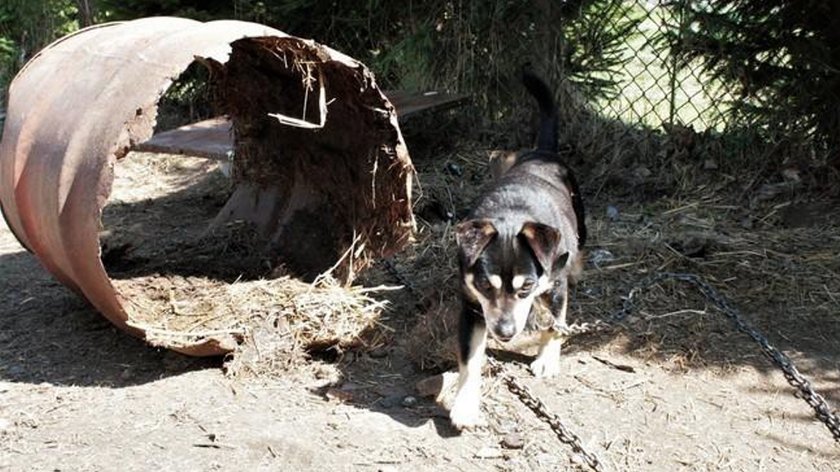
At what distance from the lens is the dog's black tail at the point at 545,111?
5098 millimetres

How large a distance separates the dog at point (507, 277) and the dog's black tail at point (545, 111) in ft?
2.82

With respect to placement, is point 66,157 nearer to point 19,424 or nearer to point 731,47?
point 19,424

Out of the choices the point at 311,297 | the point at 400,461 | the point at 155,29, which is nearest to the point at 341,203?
the point at 311,297

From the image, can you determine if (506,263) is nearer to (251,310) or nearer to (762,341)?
(762,341)

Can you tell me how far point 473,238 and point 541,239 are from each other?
0.86 feet

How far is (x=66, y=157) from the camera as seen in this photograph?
12.1 feet

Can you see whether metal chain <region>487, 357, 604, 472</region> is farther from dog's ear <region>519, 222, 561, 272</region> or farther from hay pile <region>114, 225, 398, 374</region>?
hay pile <region>114, 225, 398, 374</region>

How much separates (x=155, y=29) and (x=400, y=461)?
2.11 metres

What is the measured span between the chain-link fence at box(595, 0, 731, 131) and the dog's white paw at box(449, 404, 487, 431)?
3.51m

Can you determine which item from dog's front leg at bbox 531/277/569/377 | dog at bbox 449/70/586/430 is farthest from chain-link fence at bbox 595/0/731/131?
dog's front leg at bbox 531/277/569/377

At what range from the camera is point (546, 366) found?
404cm

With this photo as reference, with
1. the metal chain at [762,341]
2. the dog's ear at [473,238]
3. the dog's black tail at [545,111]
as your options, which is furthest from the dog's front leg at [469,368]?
the dog's black tail at [545,111]

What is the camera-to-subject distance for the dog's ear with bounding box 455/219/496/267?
3662 mm

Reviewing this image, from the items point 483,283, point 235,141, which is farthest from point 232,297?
point 483,283
